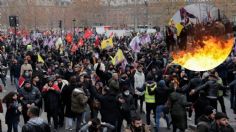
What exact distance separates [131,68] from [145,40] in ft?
41.4

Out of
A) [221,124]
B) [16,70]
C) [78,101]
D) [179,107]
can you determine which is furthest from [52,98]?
[16,70]

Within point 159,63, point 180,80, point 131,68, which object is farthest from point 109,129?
point 159,63

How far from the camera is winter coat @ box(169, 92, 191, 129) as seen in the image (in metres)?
10.3

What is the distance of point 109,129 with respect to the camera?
8117mm

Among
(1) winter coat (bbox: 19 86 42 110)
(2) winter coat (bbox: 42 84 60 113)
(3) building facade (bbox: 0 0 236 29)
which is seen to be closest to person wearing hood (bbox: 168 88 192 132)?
(2) winter coat (bbox: 42 84 60 113)

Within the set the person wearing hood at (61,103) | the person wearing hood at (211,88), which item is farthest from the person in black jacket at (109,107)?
the person wearing hood at (211,88)

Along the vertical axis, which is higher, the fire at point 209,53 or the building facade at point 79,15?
the building facade at point 79,15

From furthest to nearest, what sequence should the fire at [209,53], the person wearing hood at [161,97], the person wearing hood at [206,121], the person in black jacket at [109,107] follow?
the person wearing hood at [161,97] < the person in black jacket at [109,107] < the fire at [209,53] < the person wearing hood at [206,121]

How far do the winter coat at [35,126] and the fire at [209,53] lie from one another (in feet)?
11.4

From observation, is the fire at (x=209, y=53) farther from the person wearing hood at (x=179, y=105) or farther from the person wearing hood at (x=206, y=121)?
the person wearing hood at (x=206, y=121)

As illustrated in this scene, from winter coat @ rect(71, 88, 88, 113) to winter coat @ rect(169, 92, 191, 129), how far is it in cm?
198

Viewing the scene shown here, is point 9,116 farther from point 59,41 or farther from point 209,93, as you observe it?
point 59,41

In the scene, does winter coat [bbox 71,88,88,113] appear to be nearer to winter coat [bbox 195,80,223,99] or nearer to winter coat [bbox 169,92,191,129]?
winter coat [bbox 169,92,191,129]

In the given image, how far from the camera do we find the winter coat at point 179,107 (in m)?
10.3
